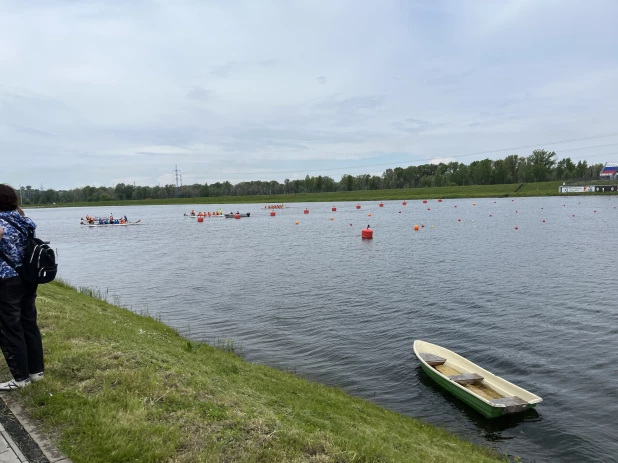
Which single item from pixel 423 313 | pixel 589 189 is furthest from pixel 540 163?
pixel 423 313

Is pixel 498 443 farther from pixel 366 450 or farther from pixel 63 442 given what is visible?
pixel 63 442

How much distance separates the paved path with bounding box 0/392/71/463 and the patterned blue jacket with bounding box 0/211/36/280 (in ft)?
5.74

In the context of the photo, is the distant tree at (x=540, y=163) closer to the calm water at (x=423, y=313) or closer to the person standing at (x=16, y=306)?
the calm water at (x=423, y=313)

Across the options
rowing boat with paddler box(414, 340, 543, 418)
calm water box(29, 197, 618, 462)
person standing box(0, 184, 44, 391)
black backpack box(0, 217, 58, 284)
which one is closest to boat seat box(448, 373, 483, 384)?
rowing boat with paddler box(414, 340, 543, 418)

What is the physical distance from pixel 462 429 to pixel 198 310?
13.3 metres

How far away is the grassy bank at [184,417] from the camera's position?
488 cm

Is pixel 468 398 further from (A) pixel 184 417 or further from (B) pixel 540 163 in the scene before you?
(B) pixel 540 163

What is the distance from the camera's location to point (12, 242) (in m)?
5.77

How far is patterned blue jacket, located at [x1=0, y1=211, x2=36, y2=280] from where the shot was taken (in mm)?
5684

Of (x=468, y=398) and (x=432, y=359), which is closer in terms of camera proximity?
(x=468, y=398)

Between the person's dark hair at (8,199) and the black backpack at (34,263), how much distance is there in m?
0.19

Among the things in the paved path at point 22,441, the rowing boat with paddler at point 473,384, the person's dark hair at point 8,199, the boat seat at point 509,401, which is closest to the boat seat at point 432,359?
the rowing boat with paddler at point 473,384

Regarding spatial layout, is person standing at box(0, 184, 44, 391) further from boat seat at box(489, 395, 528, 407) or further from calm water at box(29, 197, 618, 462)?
boat seat at box(489, 395, 528, 407)

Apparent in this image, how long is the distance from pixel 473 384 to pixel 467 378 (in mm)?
298
